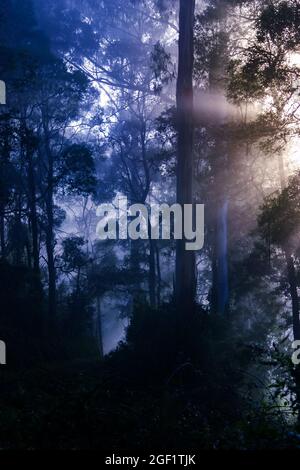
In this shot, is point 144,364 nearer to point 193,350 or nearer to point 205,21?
point 193,350

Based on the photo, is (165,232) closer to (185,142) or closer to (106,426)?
(185,142)

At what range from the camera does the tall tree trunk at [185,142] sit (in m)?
15.1

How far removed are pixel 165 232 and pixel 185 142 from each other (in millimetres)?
18388

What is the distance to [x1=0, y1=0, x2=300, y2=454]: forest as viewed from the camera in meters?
7.89

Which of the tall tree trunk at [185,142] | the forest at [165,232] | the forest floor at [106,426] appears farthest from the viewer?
the tall tree trunk at [185,142]

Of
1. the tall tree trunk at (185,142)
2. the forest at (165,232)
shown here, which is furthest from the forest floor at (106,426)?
the tall tree trunk at (185,142)

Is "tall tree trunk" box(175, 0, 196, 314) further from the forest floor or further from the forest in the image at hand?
the forest floor

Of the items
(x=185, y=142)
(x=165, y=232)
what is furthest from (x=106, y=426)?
(x=165, y=232)

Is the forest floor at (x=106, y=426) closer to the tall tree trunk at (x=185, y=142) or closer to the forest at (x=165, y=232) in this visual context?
the forest at (x=165, y=232)

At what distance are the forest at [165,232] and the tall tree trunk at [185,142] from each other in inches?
1.7

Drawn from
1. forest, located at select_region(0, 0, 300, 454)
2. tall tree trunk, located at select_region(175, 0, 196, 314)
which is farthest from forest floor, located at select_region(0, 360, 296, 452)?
tall tree trunk, located at select_region(175, 0, 196, 314)

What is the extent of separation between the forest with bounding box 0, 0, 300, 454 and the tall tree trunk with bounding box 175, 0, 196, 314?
4cm

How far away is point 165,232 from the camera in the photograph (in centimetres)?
3434
